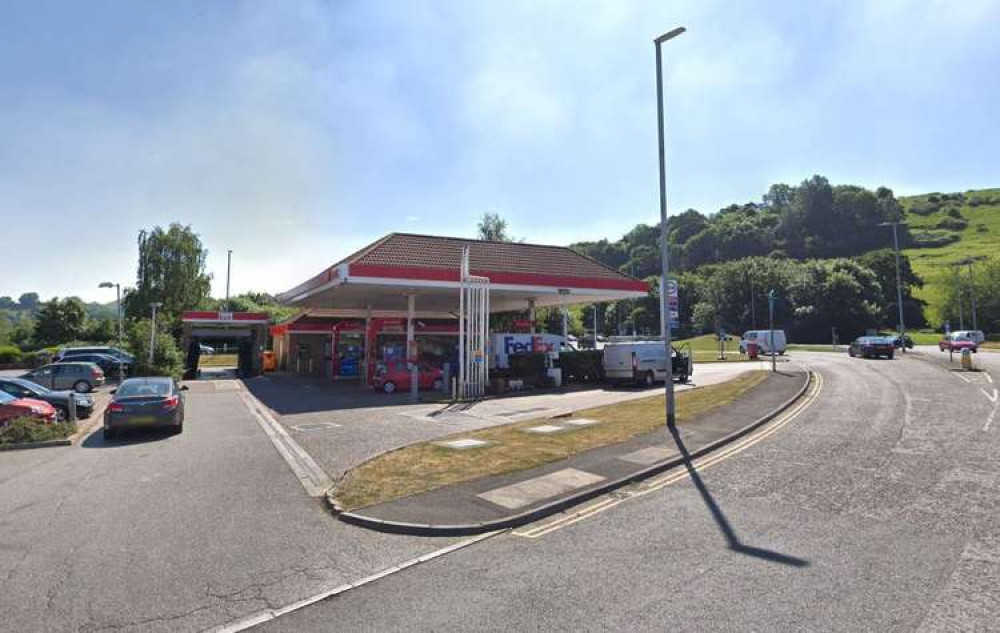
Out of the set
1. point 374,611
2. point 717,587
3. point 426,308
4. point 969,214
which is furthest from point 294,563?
point 969,214

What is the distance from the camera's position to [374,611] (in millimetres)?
4633

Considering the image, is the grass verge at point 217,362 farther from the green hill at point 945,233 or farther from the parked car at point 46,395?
the green hill at point 945,233

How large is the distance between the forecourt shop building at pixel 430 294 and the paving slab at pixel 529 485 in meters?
10.5

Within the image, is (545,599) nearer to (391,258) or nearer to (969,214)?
(391,258)

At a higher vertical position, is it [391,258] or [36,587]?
[391,258]

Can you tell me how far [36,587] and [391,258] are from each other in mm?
19262

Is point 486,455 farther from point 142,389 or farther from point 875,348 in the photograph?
point 875,348

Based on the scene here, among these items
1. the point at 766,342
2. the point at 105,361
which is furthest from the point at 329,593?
the point at 766,342

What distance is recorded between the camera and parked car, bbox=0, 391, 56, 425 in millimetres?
13898

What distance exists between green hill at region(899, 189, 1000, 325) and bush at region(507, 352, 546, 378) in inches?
2962

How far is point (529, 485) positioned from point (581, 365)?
1831 centimetres

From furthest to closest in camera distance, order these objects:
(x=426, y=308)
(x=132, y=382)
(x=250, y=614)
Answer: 1. (x=426, y=308)
2. (x=132, y=382)
3. (x=250, y=614)

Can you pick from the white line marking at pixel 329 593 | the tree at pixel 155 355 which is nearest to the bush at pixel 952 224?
the tree at pixel 155 355

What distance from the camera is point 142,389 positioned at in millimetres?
13844
